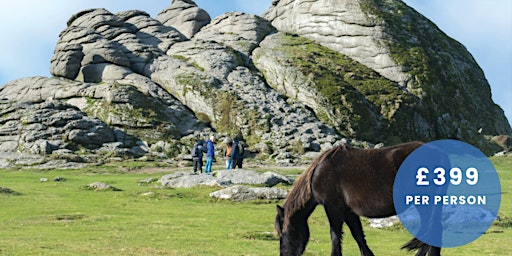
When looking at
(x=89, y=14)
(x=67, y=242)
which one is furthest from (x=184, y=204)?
(x=89, y=14)

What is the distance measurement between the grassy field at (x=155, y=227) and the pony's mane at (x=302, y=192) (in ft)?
14.5

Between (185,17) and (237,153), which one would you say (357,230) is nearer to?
(237,153)

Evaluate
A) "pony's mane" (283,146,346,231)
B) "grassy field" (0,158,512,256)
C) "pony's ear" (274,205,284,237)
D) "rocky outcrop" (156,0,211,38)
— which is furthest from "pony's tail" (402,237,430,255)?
"rocky outcrop" (156,0,211,38)

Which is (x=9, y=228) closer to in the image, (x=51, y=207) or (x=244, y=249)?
(x=51, y=207)

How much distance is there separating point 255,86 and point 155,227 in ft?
272

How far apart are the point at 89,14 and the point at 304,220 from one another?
127 metres

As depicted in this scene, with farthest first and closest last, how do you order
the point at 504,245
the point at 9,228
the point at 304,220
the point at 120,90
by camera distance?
the point at 120,90 → the point at 9,228 → the point at 504,245 → the point at 304,220

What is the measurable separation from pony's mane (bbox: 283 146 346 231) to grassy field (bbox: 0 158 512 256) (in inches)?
174

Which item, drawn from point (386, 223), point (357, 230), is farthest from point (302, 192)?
point (386, 223)

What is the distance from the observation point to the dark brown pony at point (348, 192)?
33.1 feet

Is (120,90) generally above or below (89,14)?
below

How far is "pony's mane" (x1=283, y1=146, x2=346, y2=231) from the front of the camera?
10922 millimetres

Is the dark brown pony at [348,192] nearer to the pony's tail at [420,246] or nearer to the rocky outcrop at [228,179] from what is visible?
the pony's tail at [420,246]

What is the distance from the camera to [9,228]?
20625 mm
